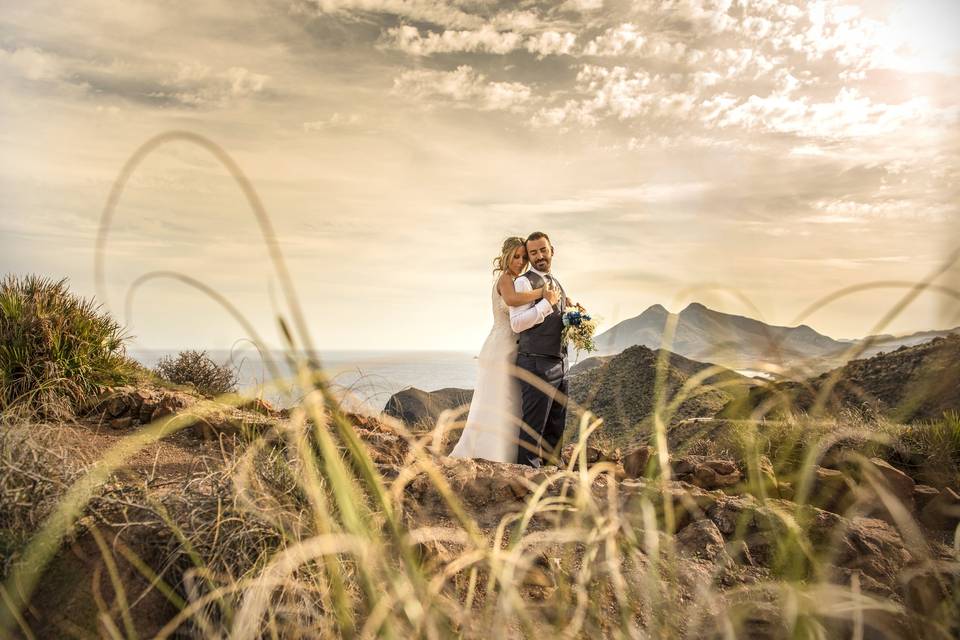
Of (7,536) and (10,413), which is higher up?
(10,413)

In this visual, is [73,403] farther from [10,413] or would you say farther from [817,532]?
[817,532]

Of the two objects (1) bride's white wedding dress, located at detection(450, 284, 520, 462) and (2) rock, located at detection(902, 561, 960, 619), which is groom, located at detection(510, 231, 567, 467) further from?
(2) rock, located at detection(902, 561, 960, 619)

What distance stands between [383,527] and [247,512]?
29.4 inches

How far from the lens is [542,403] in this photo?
773 cm

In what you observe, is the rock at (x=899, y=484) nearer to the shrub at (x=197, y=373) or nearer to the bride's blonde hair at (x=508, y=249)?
the bride's blonde hair at (x=508, y=249)

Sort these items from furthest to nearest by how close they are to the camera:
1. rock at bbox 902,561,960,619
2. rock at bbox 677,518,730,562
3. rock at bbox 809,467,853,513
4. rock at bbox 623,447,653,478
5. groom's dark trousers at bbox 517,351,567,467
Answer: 1. groom's dark trousers at bbox 517,351,567,467
2. rock at bbox 623,447,653,478
3. rock at bbox 809,467,853,513
4. rock at bbox 677,518,730,562
5. rock at bbox 902,561,960,619

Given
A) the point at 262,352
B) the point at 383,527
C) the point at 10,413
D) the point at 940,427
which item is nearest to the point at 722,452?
the point at 940,427

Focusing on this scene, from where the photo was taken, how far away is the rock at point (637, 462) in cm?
643

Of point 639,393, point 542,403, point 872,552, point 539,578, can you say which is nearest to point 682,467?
point 872,552

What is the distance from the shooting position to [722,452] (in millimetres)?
8062

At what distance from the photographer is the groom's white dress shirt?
7.52 metres

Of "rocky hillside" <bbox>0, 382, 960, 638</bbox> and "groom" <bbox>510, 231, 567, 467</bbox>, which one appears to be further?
"groom" <bbox>510, 231, 567, 467</bbox>

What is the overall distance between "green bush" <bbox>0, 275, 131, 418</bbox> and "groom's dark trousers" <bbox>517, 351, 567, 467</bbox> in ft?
14.4

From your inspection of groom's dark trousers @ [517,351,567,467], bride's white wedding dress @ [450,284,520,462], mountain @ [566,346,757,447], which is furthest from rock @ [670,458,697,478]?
mountain @ [566,346,757,447]
